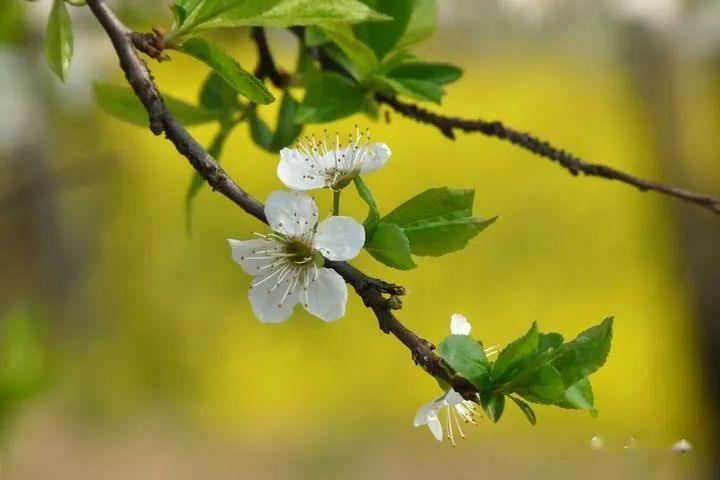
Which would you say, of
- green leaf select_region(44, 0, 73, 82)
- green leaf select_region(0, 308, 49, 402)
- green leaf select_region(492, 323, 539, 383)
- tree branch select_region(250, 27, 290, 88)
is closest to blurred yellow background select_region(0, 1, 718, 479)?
green leaf select_region(0, 308, 49, 402)

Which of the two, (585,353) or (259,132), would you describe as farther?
(259,132)

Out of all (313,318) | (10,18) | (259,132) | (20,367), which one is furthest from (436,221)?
(313,318)

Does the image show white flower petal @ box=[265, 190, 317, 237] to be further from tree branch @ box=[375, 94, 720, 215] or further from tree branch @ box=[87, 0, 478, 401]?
tree branch @ box=[375, 94, 720, 215]

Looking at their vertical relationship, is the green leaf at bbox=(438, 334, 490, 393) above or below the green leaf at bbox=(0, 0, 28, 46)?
below

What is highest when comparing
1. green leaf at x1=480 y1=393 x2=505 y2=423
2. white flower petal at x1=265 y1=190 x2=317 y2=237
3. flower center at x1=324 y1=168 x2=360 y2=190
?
flower center at x1=324 y1=168 x2=360 y2=190

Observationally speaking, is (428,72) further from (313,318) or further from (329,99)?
(313,318)

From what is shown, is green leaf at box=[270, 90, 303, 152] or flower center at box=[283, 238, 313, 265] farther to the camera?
green leaf at box=[270, 90, 303, 152]
